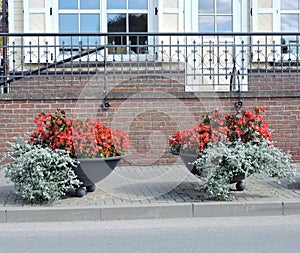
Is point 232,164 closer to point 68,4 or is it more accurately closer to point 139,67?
point 139,67

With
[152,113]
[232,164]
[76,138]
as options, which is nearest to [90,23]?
→ [152,113]

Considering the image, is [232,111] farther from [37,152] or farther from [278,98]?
[37,152]

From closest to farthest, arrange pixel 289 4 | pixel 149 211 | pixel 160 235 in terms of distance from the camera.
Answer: pixel 160 235
pixel 149 211
pixel 289 4

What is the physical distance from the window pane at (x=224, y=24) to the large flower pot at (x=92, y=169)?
7.03 metres

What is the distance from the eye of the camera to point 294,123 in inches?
432

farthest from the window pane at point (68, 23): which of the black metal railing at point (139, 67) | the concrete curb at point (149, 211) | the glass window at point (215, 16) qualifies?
the concrete curb at point (149, 211)

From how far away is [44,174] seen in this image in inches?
284

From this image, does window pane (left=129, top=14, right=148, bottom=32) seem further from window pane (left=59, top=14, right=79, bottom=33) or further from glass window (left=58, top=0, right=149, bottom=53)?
window pane (left=59, top=14, right=79, bottom=33)

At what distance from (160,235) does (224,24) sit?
8447 millimetres

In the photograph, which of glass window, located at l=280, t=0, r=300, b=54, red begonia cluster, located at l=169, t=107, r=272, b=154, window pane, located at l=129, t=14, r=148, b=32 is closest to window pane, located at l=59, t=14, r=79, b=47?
window pane, located at l=129, t=14, r=148, b=32

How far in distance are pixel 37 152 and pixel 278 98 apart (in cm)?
555

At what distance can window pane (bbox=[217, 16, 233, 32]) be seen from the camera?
13617mm

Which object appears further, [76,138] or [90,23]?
[90,23]

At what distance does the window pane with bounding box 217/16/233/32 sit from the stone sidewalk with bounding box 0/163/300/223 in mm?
5909
